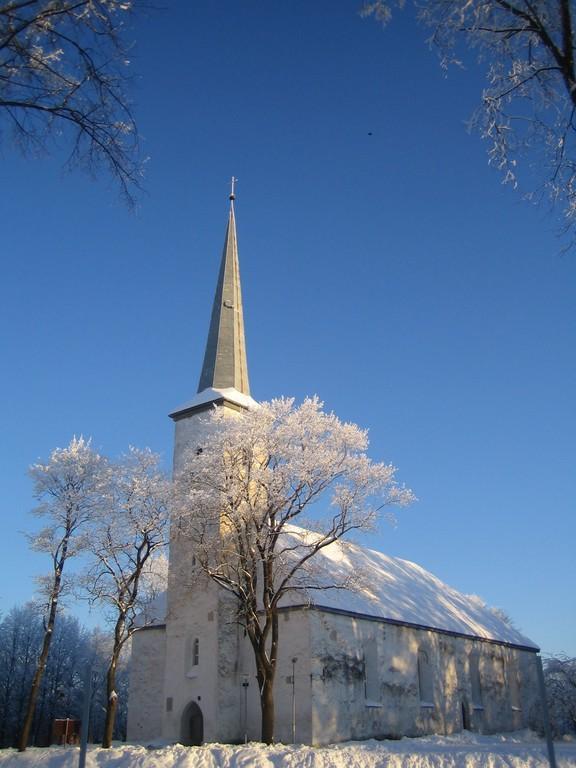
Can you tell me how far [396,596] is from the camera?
36469 millimetres

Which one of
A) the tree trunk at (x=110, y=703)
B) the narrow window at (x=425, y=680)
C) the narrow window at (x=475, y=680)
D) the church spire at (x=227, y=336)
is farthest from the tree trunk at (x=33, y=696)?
the narrow window at (x=475, y=680)

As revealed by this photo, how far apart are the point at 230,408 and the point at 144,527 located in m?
7.57

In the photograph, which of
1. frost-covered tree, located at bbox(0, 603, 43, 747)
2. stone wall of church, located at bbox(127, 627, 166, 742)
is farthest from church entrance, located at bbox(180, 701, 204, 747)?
frost-covered tree, located at bbox(0, 603, 43, 747)

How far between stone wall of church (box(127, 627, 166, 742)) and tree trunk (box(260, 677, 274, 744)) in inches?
325

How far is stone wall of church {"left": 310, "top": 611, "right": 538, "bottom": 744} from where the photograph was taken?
2781cm

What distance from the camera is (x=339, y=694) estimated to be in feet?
91.6

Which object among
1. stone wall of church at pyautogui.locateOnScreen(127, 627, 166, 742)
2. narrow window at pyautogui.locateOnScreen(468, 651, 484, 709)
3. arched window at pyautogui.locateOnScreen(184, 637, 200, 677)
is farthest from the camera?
narrow window at pyautogui.locateOnScreen(468, 651, 484, 709)

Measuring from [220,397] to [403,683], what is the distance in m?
15.1

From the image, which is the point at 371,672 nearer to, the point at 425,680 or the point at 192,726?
the point at 425,680

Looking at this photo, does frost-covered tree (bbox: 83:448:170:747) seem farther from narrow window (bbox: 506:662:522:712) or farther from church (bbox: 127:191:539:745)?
narrow window (bbox: 506:662:522:712)

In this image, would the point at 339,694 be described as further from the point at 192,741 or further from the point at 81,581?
the point at 81,581

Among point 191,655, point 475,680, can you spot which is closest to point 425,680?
point 475,680

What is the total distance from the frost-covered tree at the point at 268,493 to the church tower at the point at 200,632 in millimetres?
2057

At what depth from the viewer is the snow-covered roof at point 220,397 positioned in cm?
3431
